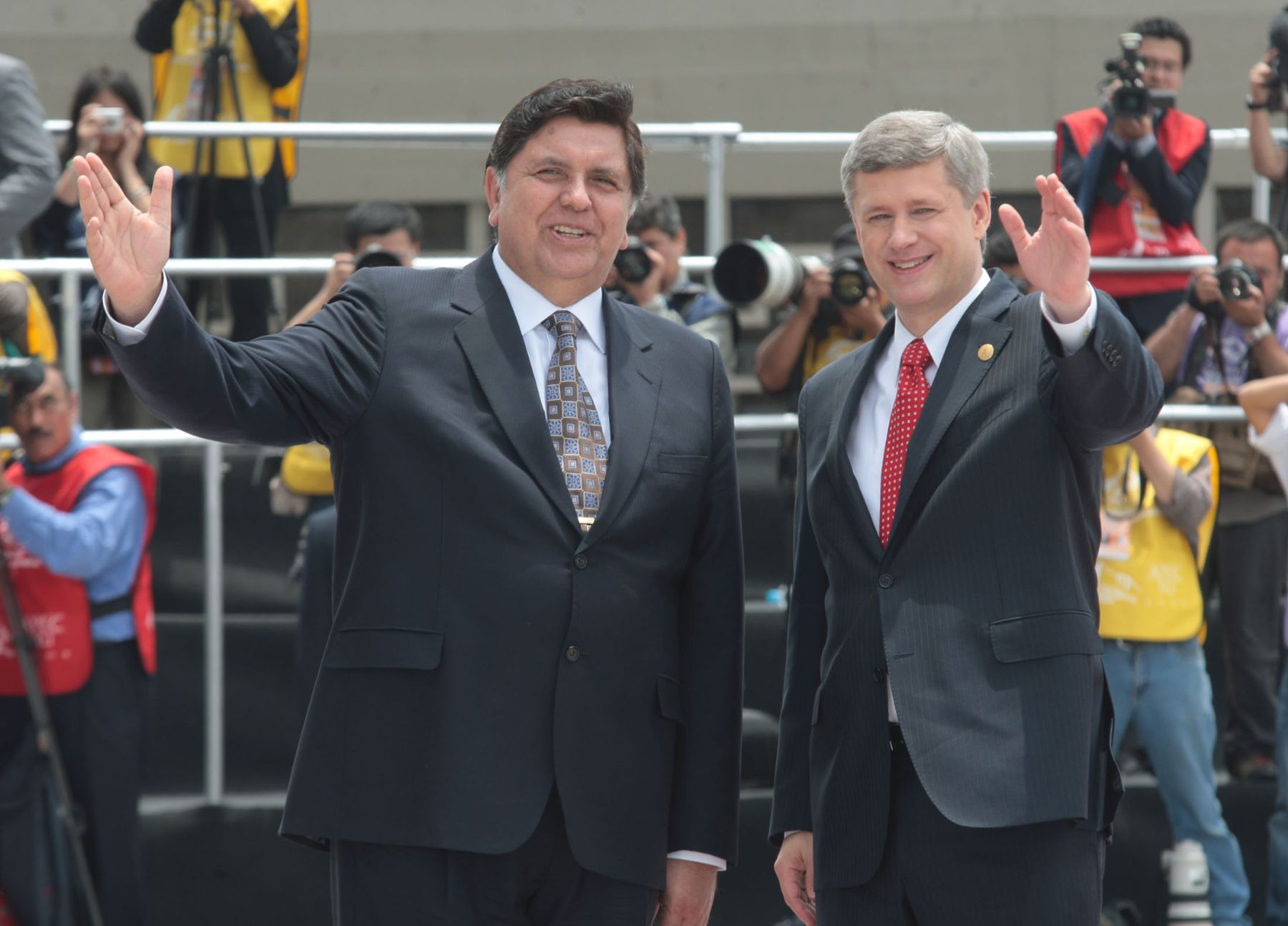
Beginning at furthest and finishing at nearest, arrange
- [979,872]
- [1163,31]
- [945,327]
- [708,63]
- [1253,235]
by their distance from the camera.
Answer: [708,63] → [1163,31] → [1253,235] → [945,327] → [979,872]

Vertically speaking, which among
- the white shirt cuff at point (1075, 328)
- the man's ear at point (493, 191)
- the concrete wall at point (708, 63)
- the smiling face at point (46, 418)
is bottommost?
the smiling face at point (46, 418)

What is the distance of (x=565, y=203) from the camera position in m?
2.63

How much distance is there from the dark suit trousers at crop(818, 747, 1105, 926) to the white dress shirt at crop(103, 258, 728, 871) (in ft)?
0.91

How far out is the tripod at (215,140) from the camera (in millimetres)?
6223

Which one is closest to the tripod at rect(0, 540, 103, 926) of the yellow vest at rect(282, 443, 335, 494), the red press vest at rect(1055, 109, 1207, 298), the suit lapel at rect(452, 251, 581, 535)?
the yellow vest at rect(282, 443, 335, 494)

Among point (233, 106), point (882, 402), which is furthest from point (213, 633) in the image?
point (882, 402)

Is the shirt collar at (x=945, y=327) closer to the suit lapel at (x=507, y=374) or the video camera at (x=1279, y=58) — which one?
the suit lapel at (x=507, y=374)

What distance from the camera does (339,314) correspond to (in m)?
2.60

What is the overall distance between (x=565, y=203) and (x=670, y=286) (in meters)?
2.89

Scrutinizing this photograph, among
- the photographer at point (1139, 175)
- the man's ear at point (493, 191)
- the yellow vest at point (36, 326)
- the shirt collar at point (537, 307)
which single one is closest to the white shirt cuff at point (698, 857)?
the shirt collar at point (537, 307)

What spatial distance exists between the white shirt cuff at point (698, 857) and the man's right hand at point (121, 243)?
1.14m

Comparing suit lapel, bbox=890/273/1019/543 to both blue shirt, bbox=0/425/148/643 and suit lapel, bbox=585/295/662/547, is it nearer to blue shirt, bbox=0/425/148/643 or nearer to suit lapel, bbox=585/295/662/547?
suit lapel, bbox=585/295/662/547

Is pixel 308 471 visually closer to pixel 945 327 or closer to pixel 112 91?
pixel 112 91

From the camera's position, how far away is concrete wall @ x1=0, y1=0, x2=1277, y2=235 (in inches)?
357
